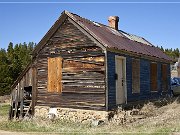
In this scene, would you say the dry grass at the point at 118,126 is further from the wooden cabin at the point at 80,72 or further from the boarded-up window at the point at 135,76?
the boarded-up window at the point at 135,76

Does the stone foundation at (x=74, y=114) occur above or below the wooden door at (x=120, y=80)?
below

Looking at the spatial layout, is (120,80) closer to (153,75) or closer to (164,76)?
(153,75)

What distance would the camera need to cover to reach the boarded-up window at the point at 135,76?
17264mm

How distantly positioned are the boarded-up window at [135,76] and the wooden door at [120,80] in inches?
44.8

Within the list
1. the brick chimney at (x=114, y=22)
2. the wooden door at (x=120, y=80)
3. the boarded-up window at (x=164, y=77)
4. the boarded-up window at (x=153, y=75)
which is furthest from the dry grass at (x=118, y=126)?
the brick chimney at (x=114, y=22)

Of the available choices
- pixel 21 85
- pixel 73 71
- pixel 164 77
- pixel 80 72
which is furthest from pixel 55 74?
pixel 164 77

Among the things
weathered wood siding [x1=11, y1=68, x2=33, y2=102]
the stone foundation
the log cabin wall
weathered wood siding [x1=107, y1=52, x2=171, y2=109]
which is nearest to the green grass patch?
the stone foundation

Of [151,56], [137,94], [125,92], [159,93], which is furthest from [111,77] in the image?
[159,93]

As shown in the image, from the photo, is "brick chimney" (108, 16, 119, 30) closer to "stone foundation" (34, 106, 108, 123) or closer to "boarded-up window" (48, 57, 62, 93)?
"boarded-up window" (48, 57, 62, 93)

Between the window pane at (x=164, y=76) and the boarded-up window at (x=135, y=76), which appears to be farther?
the window pane at (x=164, y=76)

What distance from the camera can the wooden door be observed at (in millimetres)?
15745

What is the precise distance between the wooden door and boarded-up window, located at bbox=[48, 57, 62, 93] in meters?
2.96

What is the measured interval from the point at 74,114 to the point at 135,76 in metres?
4.19

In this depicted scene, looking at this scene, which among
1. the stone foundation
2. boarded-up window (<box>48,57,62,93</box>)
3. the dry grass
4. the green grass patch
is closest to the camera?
the green grass patch
